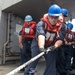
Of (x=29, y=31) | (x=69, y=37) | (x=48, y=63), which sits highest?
(x=29, y=31)

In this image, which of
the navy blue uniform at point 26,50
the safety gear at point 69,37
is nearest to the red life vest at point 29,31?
the navy blue uniform at point 26,50

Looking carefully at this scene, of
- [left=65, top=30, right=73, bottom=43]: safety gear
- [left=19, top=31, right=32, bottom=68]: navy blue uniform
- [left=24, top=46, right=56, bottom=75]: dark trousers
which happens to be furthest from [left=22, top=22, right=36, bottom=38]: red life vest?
[left=24, top=46, right=56, bottom=75]: dark trousers

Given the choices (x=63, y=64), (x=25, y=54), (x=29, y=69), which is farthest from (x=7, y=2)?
(x=29, y=69)

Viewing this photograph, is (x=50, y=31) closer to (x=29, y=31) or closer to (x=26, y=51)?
(x=29, y=31)

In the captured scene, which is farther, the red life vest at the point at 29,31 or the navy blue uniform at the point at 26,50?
the navy blue uniform at the point at 26,50

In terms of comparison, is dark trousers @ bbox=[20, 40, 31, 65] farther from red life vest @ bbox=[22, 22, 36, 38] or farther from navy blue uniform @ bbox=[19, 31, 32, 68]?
red life vest @ bbox=[22, 22, 36, 38]

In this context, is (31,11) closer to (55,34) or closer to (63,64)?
(63,64)

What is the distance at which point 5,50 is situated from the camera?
346 inches

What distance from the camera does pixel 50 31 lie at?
446 cm

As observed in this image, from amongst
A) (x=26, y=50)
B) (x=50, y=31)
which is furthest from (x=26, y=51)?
(x=50, y=31)

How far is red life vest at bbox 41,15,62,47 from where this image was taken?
14.6 feet

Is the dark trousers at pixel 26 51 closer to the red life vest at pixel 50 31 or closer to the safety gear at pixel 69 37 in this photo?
the safety gear at pixel 69 37

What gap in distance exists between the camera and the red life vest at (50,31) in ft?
14.6

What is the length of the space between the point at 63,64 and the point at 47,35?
89.5 inches
